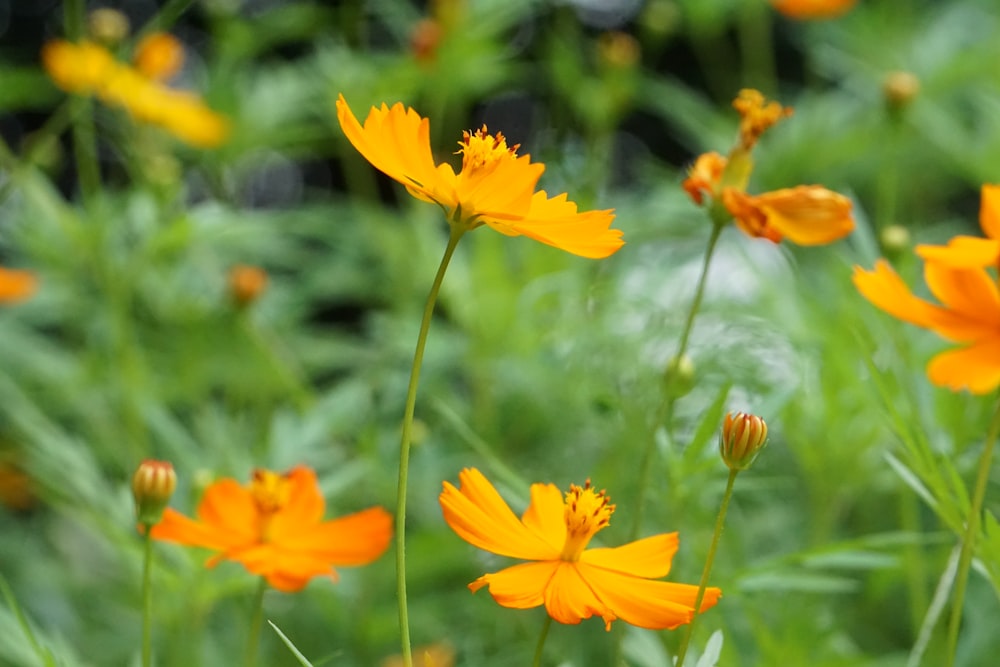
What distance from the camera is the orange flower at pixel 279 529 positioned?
0.47 meters

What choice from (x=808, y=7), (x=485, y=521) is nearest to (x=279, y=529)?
(x=485, y=521)

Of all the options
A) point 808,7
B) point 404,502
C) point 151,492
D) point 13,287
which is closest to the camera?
point 404,502

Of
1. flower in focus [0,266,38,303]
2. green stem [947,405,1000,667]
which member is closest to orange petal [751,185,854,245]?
green stem [947,405,1000,667]

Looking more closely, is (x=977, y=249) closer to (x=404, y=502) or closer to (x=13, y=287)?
(x=404, y=502)

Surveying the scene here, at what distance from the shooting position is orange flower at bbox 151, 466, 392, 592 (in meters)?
0.47

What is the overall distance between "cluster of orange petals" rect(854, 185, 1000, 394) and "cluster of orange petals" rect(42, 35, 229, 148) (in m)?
0.77

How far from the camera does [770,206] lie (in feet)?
1.58

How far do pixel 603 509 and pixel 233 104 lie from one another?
101 centimetres

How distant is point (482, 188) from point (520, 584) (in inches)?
5.0

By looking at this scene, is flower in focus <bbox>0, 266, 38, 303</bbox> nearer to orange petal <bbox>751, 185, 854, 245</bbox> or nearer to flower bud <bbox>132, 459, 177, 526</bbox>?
flower bud <bbox>132, 459, 177, 526</bbox>

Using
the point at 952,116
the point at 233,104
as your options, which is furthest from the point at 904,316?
the point at 952,116

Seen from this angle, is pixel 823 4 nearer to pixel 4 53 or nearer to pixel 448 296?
pixel 448 296

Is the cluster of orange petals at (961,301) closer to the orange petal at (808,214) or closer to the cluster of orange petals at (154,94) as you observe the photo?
the orange petal at (808,214)

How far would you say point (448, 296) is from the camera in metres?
1.09
